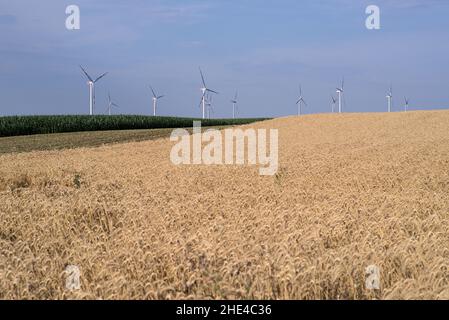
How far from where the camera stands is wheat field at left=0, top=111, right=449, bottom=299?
6594 mm

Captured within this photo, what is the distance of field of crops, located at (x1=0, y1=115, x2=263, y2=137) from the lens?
65938 millimetres

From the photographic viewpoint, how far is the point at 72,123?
2810 inches

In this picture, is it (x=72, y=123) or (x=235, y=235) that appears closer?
(x=235, y=235)

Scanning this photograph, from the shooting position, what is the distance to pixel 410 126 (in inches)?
1976

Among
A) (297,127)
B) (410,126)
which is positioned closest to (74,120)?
(297,127)

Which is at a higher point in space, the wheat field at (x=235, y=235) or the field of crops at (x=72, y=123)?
the field of crops at (x=72, y=123)

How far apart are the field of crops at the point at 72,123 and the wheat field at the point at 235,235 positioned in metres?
49.1

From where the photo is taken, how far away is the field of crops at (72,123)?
6594 cm

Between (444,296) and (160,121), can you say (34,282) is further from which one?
(160,121)

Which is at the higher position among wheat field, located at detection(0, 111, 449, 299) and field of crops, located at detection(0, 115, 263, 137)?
field of crops, located at detection(0, 115, 263, 137)

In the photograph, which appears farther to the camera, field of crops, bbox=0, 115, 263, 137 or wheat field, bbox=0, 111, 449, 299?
field of crops, bbox=0, 115, 263, 137

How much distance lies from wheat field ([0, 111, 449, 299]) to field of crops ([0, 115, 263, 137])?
161 ft

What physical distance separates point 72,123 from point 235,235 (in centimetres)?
6584

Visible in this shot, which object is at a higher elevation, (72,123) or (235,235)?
(72,123)
